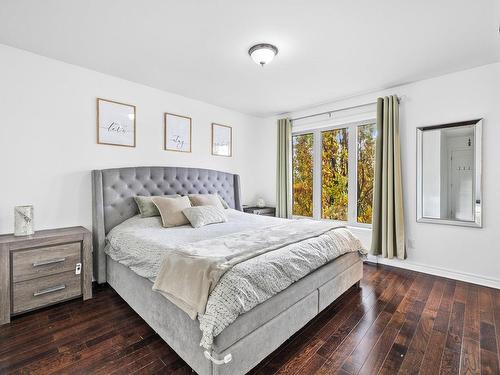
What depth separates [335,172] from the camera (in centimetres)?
430

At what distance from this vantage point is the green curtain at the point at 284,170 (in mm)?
4688

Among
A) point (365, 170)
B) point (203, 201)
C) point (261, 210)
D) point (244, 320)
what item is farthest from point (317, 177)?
point (244, 320)

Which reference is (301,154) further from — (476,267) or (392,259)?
(476,267)

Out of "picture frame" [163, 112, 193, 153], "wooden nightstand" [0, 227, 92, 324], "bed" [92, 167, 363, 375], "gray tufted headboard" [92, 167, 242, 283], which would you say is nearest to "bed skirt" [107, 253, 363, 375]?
"bed" [92, 167, 363, 375]

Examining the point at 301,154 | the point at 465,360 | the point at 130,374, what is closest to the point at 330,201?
the point at 301,154

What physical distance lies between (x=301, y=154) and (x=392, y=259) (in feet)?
7.43

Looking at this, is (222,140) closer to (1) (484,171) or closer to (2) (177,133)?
(2) (177,133)

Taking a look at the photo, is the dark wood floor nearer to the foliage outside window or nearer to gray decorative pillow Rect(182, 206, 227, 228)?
gray decorative pillow Rect(182, 206, 227, 228)

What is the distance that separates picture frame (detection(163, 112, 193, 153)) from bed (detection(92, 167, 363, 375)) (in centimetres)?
35

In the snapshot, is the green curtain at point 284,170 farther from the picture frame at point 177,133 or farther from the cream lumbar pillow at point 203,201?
the picture frame at point 177,133

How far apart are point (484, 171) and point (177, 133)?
3959mm

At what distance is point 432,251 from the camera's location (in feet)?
10.8

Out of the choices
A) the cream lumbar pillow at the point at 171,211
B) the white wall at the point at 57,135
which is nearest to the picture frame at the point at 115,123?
the white wall at the point at 57,135

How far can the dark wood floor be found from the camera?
5.46 feet
